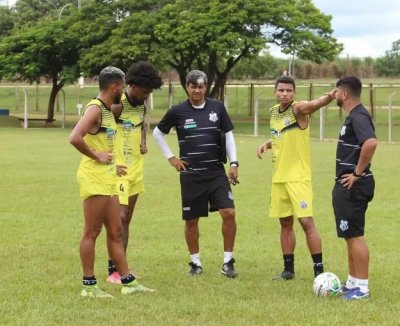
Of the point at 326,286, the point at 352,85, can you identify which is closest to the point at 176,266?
the point at 326,286

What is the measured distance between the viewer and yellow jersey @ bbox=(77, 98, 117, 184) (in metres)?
6.84

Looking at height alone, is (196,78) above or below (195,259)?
above

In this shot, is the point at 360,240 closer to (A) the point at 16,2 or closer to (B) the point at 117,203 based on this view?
(B) the point at 117,203

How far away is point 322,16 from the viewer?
44.4m

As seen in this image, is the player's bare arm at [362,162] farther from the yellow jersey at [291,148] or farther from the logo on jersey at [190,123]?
the logo on jersey at [190,123]

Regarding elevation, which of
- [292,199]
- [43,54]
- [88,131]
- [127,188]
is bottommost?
[292,199]

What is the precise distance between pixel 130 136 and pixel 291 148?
173 cm

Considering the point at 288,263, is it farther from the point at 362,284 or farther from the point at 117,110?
the point at 117,110

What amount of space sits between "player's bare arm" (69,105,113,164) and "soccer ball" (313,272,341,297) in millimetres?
2271

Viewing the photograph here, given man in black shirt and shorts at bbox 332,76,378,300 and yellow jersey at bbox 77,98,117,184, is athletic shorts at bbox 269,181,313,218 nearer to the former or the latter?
man in black shirt and shorts at bbox 332,76,378,300

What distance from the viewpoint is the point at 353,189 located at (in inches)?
266

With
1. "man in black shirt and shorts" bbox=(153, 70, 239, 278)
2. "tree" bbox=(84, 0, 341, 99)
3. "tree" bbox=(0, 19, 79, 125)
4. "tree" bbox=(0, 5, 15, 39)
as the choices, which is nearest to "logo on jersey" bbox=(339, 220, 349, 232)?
"man in black shirt and shorts" bbox=(153, 70, 239, 278)

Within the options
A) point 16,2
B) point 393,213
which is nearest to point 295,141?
point 393,213

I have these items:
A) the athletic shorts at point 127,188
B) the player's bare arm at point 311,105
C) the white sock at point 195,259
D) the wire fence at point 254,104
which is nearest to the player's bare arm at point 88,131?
the athletic shorts at point 127,188
